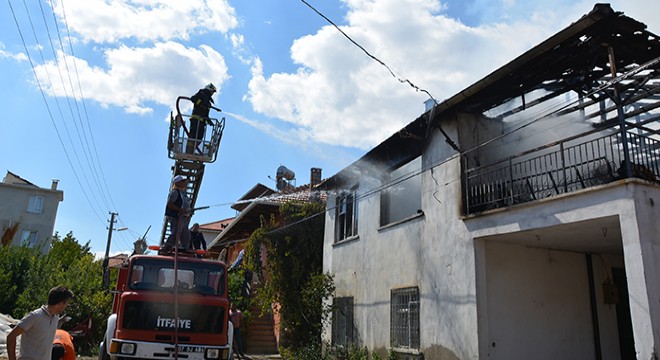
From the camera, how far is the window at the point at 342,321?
47.6ft

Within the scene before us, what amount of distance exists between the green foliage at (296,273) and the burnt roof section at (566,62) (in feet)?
20.3

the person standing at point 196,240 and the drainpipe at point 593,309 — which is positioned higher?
the person standing at point 196,240

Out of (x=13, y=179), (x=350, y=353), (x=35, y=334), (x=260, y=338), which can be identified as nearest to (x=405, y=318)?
(x=350, y=353)

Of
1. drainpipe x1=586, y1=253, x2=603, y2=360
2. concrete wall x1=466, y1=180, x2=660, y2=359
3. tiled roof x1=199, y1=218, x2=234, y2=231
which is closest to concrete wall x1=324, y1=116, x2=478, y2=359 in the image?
concrete wall x1=466, y1=180, x2=660, y2=359

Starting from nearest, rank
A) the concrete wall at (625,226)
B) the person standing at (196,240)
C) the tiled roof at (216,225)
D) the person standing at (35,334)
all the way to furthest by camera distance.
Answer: the person standing at (35,334), the concrete wall at (625,226), the person standing at (196,240), the tiled roof at (216,225)

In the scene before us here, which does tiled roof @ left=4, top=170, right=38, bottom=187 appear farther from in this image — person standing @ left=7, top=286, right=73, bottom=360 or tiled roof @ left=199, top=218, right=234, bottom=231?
person standing @ left=7, top=286, right=73, bottom=360

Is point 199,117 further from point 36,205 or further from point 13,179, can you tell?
point 13,179

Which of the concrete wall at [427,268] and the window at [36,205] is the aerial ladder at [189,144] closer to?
the concrete wall at [427,268]

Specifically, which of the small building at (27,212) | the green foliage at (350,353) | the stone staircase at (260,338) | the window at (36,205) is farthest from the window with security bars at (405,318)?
the window at (36,205)

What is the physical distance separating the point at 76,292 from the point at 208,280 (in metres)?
11.8

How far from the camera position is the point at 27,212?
4269cm

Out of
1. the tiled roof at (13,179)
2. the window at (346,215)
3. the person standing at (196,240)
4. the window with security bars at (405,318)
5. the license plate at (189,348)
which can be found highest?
the tiled roof at (13,179)

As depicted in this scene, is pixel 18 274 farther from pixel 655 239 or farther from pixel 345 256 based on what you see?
pixel 655 239

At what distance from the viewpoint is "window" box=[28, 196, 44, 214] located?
141 feet
